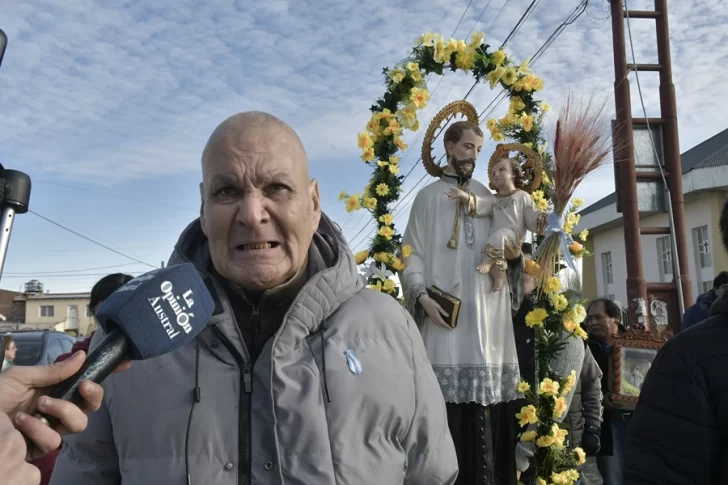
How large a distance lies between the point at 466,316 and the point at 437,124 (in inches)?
57.2

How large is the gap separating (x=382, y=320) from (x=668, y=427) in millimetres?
911

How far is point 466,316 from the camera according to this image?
4.32m

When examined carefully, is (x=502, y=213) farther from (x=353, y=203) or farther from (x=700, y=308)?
(x=700, y=308)

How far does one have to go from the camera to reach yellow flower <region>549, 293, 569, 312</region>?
4.61 meters

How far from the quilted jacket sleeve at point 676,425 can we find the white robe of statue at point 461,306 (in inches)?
84.2

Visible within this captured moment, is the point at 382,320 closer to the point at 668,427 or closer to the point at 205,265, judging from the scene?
the point at 205,265

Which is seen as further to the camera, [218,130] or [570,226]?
[570,226]

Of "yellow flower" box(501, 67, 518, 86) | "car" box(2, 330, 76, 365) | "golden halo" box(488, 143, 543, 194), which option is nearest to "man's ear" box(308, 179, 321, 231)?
"golden halo" box(488, 143, 543, 194)

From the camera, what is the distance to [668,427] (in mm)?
2012

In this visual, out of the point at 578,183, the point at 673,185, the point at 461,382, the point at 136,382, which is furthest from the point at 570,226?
the point at 673,185

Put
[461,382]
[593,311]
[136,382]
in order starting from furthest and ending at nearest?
[593,311]
[461,382]
[136,382]

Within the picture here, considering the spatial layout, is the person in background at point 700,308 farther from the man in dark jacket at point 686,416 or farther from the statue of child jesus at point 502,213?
the man in dark jacket at point 686,416

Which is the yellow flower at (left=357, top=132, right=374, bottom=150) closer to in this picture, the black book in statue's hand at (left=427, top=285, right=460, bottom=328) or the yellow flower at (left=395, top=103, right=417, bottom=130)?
the yellow flower at (left=395, top=103, right=417, bottom=130)

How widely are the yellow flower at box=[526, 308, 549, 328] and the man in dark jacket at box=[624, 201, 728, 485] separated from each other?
8.24 feet
